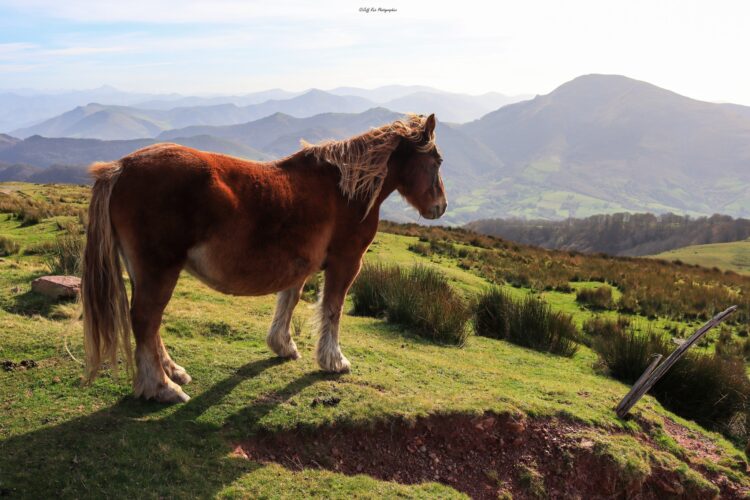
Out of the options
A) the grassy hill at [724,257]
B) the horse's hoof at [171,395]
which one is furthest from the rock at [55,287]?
the grassy hill at [724,257]

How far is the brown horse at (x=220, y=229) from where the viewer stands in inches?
164

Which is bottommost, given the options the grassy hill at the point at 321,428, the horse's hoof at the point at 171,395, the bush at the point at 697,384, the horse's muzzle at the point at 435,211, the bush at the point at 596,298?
the bush at the point at 596,298

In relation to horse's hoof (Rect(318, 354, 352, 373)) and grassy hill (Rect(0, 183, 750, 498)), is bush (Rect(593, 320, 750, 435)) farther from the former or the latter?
horse's hoof (Rect(318, 354, 352, 373))

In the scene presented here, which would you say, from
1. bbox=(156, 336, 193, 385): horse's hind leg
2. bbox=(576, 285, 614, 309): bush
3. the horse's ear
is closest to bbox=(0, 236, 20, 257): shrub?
bbox=(156, 336, 193, 385): horse's hind leg

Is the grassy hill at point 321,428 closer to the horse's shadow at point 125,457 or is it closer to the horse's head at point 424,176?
the horse's shadow at point 125,457

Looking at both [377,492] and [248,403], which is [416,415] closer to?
[377,492]

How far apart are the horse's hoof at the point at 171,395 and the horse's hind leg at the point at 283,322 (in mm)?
1381

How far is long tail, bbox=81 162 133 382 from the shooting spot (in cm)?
415

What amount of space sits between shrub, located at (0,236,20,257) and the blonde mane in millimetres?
9270

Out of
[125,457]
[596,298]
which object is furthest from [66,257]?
[596,298]

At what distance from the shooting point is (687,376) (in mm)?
7574

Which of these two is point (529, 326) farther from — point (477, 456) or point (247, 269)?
point (247, 269)

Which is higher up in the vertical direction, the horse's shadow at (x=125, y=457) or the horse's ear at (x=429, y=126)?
the horse's ear at (x=429, y=126)

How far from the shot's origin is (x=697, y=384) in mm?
7531
